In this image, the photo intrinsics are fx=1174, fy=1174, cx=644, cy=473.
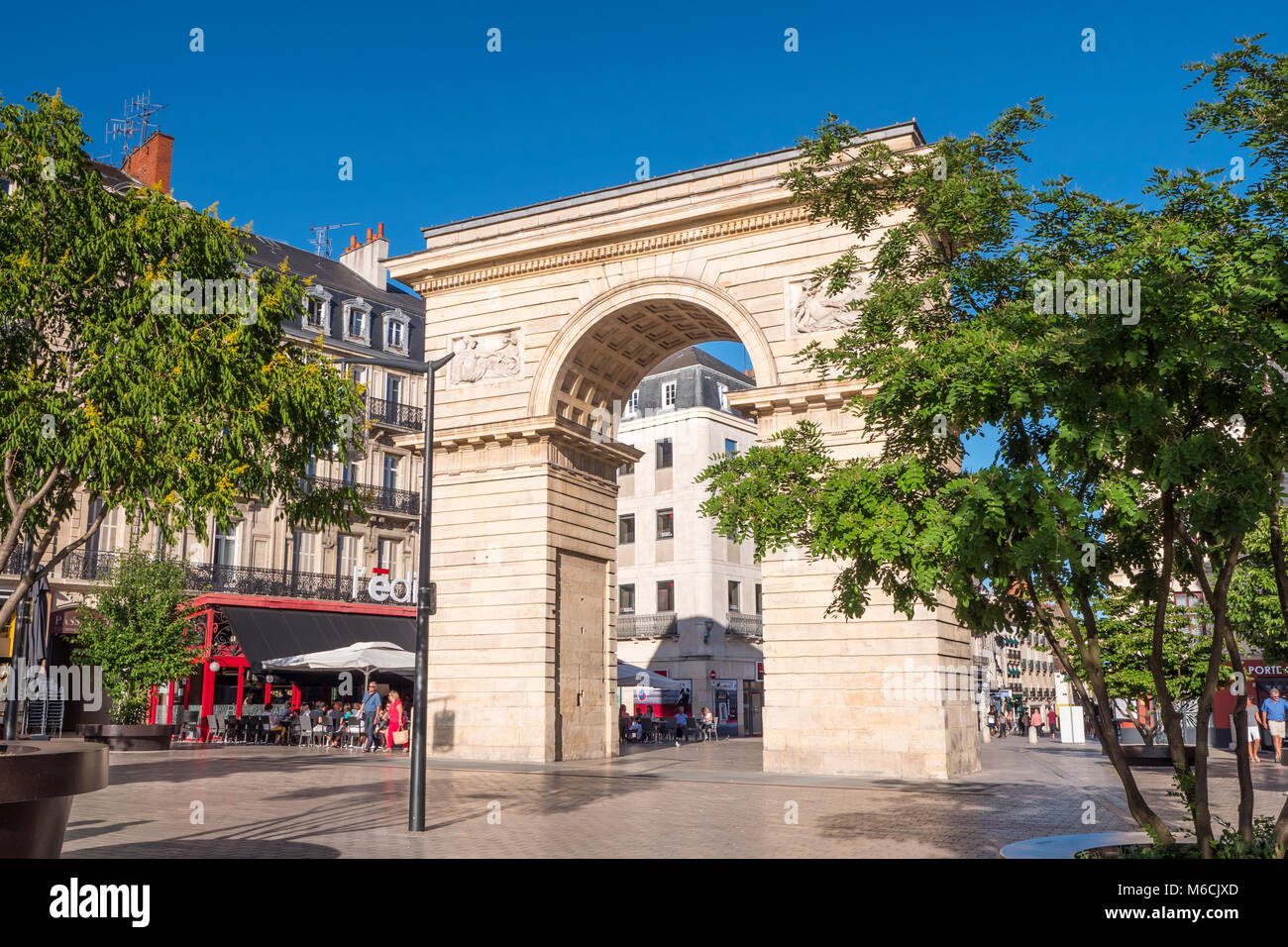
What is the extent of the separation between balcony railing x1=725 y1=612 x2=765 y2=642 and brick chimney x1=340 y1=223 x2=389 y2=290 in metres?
21.3

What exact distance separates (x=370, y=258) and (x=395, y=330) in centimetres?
457

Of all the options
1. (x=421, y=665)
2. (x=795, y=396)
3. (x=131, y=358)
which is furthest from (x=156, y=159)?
(x=421, y=665)

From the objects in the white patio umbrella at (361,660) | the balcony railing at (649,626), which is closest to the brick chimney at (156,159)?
the white patio umbrella at (361,660)

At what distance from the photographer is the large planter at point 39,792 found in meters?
7.68

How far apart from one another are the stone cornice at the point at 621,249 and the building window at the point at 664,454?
85.9 feet

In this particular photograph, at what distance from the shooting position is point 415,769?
1404 centimetres

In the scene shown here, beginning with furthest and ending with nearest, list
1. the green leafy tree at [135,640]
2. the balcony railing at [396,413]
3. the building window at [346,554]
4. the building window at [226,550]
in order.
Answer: the balcony railing at [396,413] < the building window at [346,554] < the building window at [226,550] < the green leafy tree at [135,640]

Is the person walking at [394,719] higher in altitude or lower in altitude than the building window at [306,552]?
lower

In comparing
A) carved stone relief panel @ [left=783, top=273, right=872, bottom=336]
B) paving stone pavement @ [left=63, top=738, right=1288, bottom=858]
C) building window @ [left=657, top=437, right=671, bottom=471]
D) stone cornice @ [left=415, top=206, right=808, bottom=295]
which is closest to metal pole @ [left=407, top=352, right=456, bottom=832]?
paving stone pavement @ [left=63, top=738, right=1288, bottom=858]

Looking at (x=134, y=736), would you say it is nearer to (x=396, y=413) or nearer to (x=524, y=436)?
(x=524, y=436)

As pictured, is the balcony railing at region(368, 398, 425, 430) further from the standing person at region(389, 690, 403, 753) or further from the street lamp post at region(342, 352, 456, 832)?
the street lamp post at region(342, 352, 456, 832)

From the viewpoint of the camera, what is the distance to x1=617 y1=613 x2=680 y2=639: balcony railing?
53.3 meters

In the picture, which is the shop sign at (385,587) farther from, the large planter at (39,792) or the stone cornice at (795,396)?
the large planter at (39,792)
